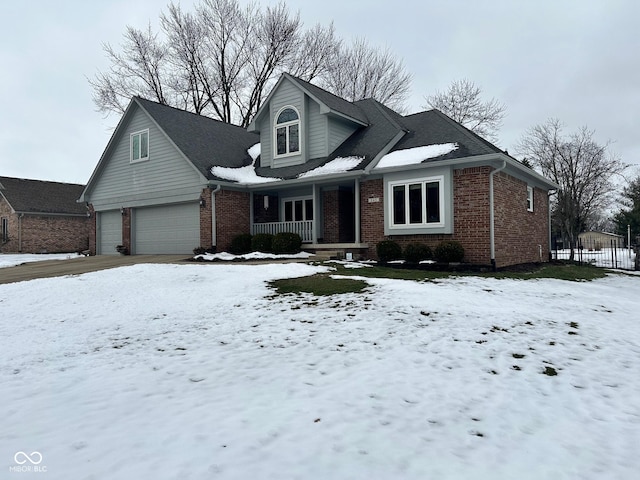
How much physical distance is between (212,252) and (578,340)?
1290 centimetres

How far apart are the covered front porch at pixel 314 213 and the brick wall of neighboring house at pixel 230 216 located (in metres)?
0.40

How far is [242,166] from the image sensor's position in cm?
1834

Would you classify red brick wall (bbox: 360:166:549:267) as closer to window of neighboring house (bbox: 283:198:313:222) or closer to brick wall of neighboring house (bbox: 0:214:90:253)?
window of neighboring house (bbox: 283:198:313:222)

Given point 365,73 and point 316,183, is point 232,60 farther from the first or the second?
point 316,183

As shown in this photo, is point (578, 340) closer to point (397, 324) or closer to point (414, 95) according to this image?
point (397, 324)

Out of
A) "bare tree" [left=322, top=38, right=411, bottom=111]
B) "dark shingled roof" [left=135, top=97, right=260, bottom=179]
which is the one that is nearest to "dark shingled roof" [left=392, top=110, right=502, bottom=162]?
"dark shingled roof" [left=135, top=97, right=260, bottom=179]

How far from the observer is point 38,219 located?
93.3 ft

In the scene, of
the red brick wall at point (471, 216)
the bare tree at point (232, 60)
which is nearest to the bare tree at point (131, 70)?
the bare tree at point (232, 60)

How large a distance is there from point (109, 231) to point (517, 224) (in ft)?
58.7

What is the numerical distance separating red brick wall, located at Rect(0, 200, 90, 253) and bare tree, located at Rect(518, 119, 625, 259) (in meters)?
31.3

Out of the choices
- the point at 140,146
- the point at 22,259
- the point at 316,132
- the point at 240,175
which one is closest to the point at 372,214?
the point at 316,132

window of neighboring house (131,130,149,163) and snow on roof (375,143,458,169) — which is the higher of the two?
window of neighboring house (131,130,149,163)

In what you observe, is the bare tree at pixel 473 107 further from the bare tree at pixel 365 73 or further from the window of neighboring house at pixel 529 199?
the window of neighboring house at pixel 529 199

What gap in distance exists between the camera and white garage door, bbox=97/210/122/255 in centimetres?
1961
